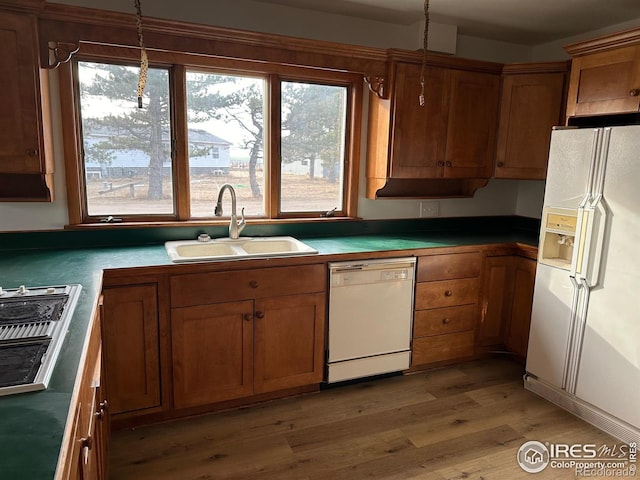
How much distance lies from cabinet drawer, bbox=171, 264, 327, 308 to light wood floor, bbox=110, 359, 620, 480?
2.27 ft

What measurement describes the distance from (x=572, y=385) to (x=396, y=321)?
1.06m

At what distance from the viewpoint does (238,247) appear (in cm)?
282

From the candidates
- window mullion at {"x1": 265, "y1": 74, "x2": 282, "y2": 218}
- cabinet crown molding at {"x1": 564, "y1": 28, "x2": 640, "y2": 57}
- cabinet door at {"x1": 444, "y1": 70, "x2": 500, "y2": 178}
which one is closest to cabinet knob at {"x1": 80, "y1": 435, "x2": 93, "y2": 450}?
window mullion at {"x1": 265, "y1": 74, "x2": 282, "y2": 218}

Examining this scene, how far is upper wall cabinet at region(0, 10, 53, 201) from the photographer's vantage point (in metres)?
2.04

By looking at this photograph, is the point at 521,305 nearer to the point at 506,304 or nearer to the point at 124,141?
the point at 506,304

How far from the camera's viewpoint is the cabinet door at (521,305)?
3051 millimetres

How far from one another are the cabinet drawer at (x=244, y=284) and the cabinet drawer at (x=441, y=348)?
2.82 feet

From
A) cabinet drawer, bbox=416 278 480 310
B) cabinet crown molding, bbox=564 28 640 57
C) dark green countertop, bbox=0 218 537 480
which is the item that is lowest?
cabinet drawer, bbox=416 278 480 310

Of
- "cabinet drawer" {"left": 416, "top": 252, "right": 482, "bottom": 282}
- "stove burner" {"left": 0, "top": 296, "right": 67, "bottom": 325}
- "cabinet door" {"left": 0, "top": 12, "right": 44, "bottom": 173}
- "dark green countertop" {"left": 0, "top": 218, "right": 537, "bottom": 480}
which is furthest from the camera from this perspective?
"cabinet drawer" {"left": 416, "top": 252, "right": 482, "bottom": 282}

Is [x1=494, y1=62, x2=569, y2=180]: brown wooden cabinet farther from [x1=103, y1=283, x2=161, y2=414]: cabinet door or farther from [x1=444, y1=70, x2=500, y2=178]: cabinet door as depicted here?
[x1=103, y1=283, x2=161, y2=414]: cabinet door

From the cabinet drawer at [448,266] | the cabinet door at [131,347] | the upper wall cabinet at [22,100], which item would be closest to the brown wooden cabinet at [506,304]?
the cabinet drawer at [448,266]

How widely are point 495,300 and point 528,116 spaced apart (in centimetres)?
133

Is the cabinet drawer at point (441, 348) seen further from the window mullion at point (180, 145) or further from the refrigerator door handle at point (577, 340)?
the window mullion at point (180, 145)

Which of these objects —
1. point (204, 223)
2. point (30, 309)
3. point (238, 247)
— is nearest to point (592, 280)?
point (238, 247)
